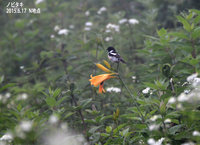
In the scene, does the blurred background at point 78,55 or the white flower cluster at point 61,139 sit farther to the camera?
the blurred background at point 78,55

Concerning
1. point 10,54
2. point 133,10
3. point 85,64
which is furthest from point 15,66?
point 133,10

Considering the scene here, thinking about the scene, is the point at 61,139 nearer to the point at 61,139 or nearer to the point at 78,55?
the point at 61,139

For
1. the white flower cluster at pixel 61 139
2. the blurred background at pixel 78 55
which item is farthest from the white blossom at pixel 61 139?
the blurred background at pixel 78 55

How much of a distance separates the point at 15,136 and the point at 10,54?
5318 millimetres

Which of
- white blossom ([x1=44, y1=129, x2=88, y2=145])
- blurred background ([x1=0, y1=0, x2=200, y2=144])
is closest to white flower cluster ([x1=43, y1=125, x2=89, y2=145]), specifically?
white blossom ([x1=44, y1=129, x2=88, y2=145])

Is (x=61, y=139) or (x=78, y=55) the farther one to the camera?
(x=78, y=55)

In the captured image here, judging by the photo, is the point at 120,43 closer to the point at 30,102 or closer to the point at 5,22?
the point at 30,102

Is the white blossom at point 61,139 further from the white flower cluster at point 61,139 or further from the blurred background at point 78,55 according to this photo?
the blurred background at point 78,55

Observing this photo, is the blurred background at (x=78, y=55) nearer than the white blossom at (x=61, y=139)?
No

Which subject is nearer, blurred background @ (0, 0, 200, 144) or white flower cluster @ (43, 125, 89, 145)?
white flower cluster @ (43, 125, 89, 145)

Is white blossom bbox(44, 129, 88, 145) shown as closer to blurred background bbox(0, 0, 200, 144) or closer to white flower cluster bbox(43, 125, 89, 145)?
white flower cluster bbox(43, 125, 89, 145)

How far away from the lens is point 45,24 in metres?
7.75

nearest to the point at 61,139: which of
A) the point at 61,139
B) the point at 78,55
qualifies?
the point at 61,139

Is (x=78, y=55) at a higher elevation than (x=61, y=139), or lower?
higher
